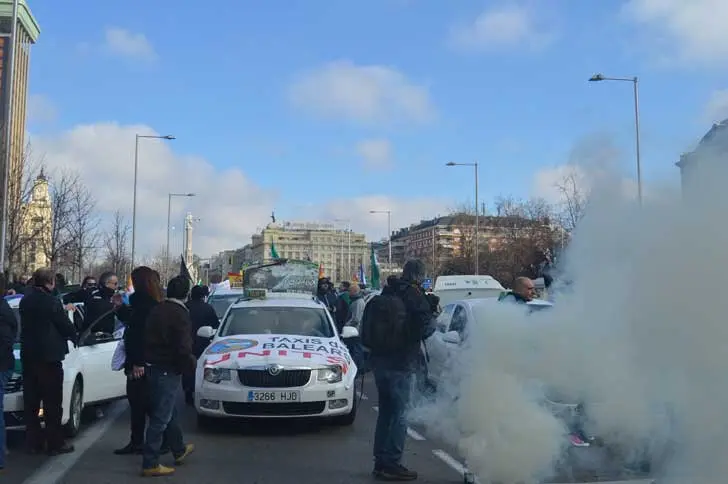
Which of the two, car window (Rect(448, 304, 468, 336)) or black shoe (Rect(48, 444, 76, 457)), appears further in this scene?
car window (Rect(448, 304, 468, 336))

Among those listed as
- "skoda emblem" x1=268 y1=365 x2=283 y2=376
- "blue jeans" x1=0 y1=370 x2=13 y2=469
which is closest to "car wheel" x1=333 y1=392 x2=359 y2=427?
"skoda emblem" x1=268 y1=365 x2=283 y2=376

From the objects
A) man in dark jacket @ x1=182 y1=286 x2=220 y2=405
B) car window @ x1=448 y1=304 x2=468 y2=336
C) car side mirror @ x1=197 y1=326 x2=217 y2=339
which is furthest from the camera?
man in dark jacket @ x1=182 y1=286 x2=220 y2=405

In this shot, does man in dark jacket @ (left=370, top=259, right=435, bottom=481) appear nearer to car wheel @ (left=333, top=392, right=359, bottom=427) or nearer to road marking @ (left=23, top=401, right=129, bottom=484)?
car wheel @ (left=333, top=392, right=359, bottom=427)

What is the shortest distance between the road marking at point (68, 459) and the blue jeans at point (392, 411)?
287 cm

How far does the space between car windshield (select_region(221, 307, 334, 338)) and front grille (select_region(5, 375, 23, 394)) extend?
8.45 feet

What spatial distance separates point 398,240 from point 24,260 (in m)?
98.9

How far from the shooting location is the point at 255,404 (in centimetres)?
833

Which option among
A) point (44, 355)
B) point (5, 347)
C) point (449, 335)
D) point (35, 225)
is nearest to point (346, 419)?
point (449, 335)

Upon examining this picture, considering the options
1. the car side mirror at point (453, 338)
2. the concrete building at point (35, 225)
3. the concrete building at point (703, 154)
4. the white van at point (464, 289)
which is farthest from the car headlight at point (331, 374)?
the concrete building at point (35, 225)

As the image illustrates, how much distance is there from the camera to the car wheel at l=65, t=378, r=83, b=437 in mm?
8275

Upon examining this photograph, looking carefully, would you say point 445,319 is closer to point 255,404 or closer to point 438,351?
point 438,351

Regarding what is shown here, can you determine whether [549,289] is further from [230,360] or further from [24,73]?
[24,73]

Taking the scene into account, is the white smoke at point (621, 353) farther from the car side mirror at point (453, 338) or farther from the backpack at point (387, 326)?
the car side mirror at point (453, 338)

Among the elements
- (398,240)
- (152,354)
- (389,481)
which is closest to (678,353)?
(389,481)
